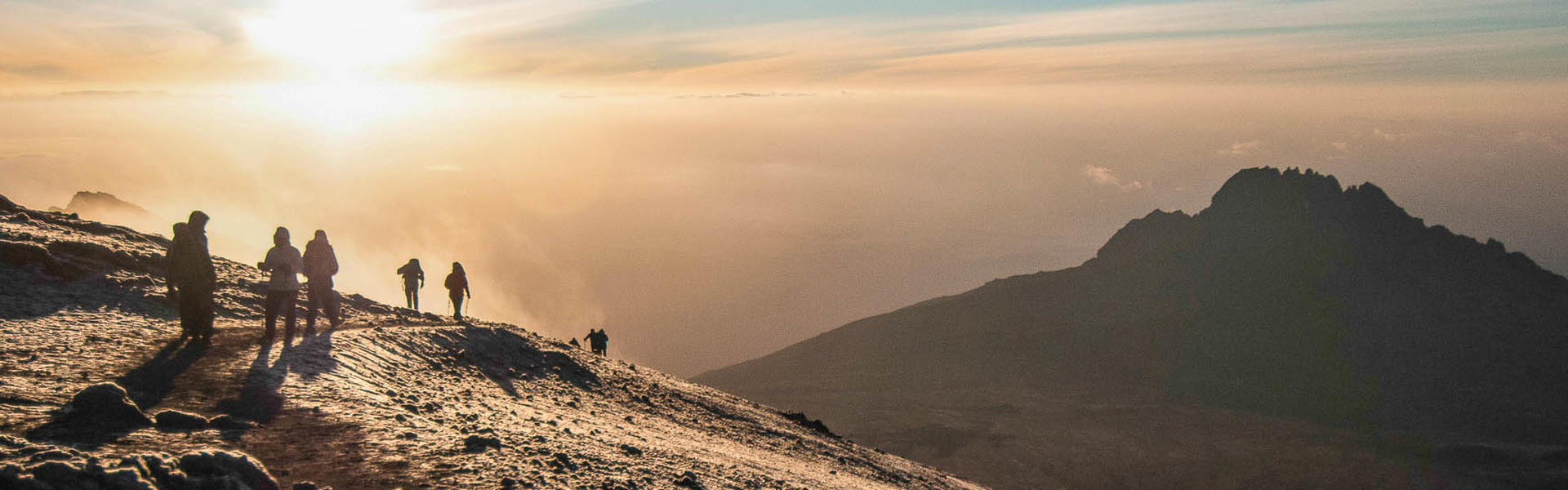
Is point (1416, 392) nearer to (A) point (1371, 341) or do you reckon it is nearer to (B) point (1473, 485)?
(A) point (1371, 341)

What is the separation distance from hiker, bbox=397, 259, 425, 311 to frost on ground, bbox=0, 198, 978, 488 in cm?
357

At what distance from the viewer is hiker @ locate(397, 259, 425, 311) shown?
34500 millimetres

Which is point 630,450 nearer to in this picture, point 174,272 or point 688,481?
point 688,481

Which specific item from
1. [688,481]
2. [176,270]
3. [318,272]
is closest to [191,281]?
[176,270]

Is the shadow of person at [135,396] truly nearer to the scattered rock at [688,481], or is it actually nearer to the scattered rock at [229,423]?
the scattered rock at [229,423]

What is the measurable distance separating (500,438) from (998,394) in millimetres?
122957

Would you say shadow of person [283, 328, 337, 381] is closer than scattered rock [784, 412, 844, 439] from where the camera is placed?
Yes

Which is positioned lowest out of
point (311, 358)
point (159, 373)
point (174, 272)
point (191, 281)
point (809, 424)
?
point (809, 424)

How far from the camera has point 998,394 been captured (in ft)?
434

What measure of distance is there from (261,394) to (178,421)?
217cm

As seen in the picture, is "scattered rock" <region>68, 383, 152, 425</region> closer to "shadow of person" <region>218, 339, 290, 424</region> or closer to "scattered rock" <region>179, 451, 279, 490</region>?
"shadow of person" <region>218, 339, 290, 424</region>

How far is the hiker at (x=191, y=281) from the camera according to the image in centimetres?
1894

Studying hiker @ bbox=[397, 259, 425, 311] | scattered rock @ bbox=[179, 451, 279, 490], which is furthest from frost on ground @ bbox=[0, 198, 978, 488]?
hiker @ bbox=[397, 259, 425, 311]

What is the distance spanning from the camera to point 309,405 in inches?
588
